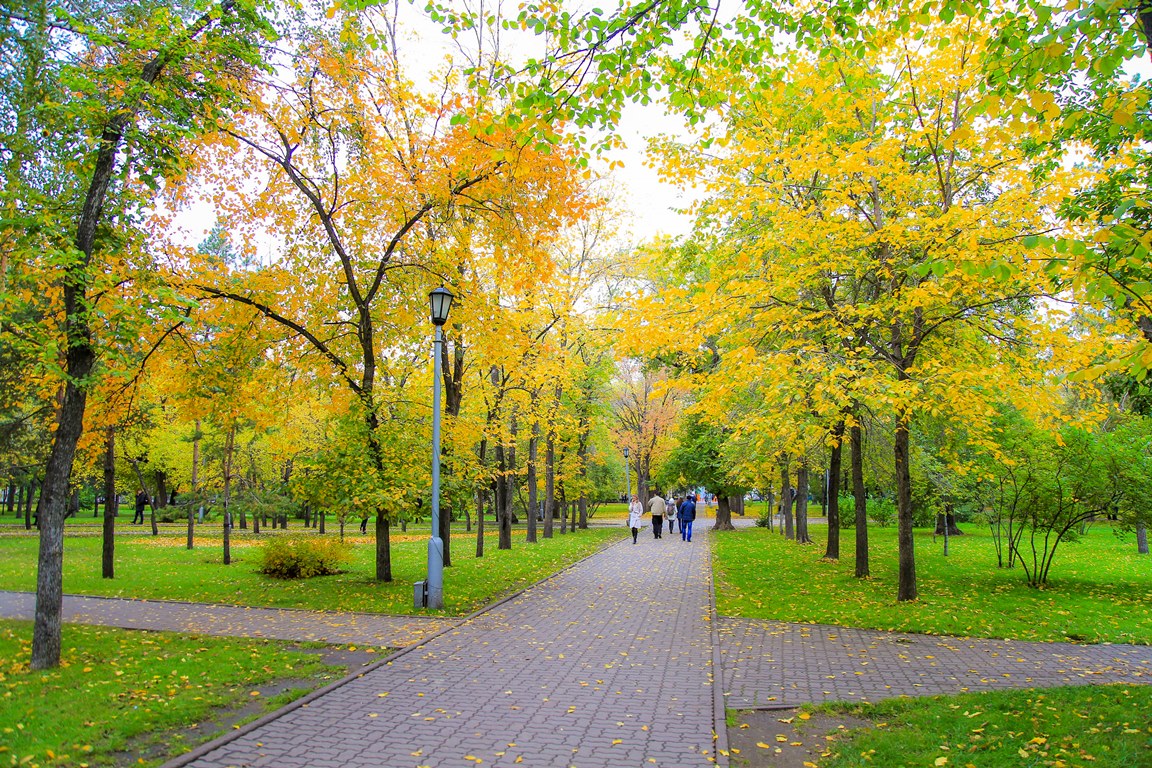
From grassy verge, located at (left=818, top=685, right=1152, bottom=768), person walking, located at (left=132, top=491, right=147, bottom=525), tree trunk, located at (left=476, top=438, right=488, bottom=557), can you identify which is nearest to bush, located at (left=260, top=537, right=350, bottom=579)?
tree trunk, located at (left=476, top=438, right=488, bottom=557)

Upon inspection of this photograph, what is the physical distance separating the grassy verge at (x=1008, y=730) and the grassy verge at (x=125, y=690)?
186 inches

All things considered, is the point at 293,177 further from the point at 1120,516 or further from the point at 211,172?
the point at 1120,516

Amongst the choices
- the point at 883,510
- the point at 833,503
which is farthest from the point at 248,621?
the point at 883,510

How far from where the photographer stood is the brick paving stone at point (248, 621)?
332 inches

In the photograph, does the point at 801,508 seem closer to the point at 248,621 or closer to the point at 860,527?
the point at 860,527

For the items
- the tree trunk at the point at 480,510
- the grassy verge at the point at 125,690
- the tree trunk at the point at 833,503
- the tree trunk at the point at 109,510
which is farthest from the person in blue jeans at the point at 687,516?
the grassy verge at the point at 125,690

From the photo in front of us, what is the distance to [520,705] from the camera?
226 inches

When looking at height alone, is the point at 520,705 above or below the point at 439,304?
below

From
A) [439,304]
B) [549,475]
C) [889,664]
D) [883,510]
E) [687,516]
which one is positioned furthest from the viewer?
[883,510]

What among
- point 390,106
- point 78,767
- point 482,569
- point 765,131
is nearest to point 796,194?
point 765,131

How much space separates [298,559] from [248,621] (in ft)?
16.3

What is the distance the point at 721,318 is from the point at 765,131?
363 cm

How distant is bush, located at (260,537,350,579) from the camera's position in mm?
14195

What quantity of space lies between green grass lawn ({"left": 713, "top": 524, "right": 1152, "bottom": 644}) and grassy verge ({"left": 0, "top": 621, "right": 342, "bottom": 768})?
658cm
